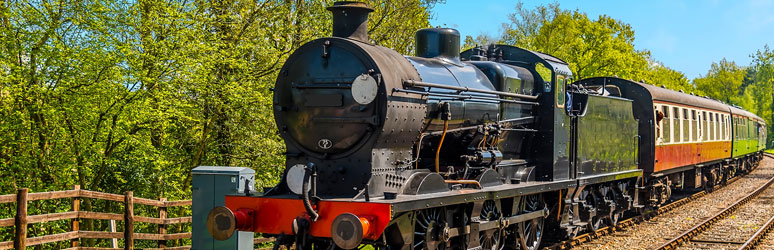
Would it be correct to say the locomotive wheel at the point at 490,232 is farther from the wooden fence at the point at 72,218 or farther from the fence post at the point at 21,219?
the fence post at the point at 21,219

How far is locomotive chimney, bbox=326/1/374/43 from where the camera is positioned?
688 centimetres

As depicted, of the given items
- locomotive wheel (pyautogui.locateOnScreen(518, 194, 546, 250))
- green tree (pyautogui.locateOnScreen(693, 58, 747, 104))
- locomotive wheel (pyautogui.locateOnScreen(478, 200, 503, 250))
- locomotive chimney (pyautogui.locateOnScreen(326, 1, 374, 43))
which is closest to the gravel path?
locomotive wheel (pyautogui.locateOnScreen(518, 194, 546, 250))

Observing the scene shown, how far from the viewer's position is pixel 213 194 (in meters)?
8.55

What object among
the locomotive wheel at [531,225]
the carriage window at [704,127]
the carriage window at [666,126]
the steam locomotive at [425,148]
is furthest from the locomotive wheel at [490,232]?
the carriage window at [704,127]

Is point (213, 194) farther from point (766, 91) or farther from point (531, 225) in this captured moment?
point (766, 91)

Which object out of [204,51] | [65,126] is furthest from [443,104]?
[65,126]

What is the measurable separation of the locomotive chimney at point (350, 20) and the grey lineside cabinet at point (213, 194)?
101 inches

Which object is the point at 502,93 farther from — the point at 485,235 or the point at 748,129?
the point at 748,129

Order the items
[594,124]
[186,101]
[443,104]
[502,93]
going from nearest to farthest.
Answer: [443,104]
[502,93]
[594,124]
[186,101]

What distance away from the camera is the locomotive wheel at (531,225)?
896 centimetres

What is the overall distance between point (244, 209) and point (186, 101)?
8754 mm

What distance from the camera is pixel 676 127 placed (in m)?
17.1

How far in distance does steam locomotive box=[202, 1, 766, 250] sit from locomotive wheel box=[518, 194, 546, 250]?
0.8 inches

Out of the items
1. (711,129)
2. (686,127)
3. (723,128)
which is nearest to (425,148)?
(686,127)
